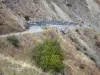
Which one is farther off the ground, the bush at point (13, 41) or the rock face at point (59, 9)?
the bush at point (13, 41)

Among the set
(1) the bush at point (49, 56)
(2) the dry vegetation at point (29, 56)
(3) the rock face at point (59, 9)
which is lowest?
(3) the rock face at point (59, 9)

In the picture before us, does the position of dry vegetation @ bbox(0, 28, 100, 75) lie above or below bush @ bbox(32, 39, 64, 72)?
below

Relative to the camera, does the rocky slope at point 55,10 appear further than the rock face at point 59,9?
No

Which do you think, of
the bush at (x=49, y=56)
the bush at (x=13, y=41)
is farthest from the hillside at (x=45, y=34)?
the bush at (x=49, y=56)

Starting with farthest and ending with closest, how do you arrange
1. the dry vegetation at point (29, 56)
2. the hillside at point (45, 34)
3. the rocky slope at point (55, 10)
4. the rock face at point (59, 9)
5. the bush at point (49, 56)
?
the rock face at point (59, 9), the rocky slope at point (55, 10), the bush at point (49, 56), the hillside at point (45, 34), the dry vegetation at point (29, 56)

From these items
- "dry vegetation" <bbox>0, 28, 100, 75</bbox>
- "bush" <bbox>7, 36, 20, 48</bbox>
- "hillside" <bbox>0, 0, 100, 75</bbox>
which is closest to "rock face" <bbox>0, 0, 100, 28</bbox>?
"hillside" <bbox>0, 0, 100, 75</bbox>

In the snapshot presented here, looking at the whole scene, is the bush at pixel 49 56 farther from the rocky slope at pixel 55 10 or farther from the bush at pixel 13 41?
the rocky slope at pixel 55 10

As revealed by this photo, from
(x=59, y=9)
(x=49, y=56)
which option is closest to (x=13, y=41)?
(x=49, y=56)

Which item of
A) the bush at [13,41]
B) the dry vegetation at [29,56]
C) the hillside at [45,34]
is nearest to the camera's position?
the dry vegetation at [29,56]

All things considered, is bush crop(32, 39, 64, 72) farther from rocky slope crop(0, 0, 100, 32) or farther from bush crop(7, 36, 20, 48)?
rocky slope crop(0, 0, 100, 32)
